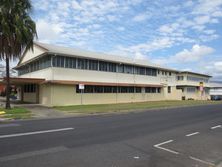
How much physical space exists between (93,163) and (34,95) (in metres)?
31.1

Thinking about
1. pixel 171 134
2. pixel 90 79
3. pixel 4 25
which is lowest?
pixel 171 134

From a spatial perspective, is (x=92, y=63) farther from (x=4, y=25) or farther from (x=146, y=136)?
(x=146, y=136)

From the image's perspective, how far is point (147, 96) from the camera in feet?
152

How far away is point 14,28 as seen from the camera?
24188 mm

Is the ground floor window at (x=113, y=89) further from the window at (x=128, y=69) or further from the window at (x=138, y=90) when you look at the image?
the window at (x=128, y=69)

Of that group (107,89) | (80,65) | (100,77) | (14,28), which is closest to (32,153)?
(14,28)

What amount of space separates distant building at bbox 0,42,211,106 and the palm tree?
634cm

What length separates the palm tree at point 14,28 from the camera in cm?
2359

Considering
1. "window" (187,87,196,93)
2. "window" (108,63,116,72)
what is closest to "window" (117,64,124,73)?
"window" (108,63,116,72)

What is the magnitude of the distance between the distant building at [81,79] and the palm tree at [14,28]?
20.8 feet

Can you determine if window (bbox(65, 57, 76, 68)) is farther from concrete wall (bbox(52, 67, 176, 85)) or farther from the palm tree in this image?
the palm tree

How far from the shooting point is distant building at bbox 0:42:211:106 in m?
32.2

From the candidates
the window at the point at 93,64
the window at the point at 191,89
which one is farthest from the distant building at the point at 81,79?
→ the window at the point at 191,89

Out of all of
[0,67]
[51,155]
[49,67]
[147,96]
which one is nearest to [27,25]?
[49,67]
